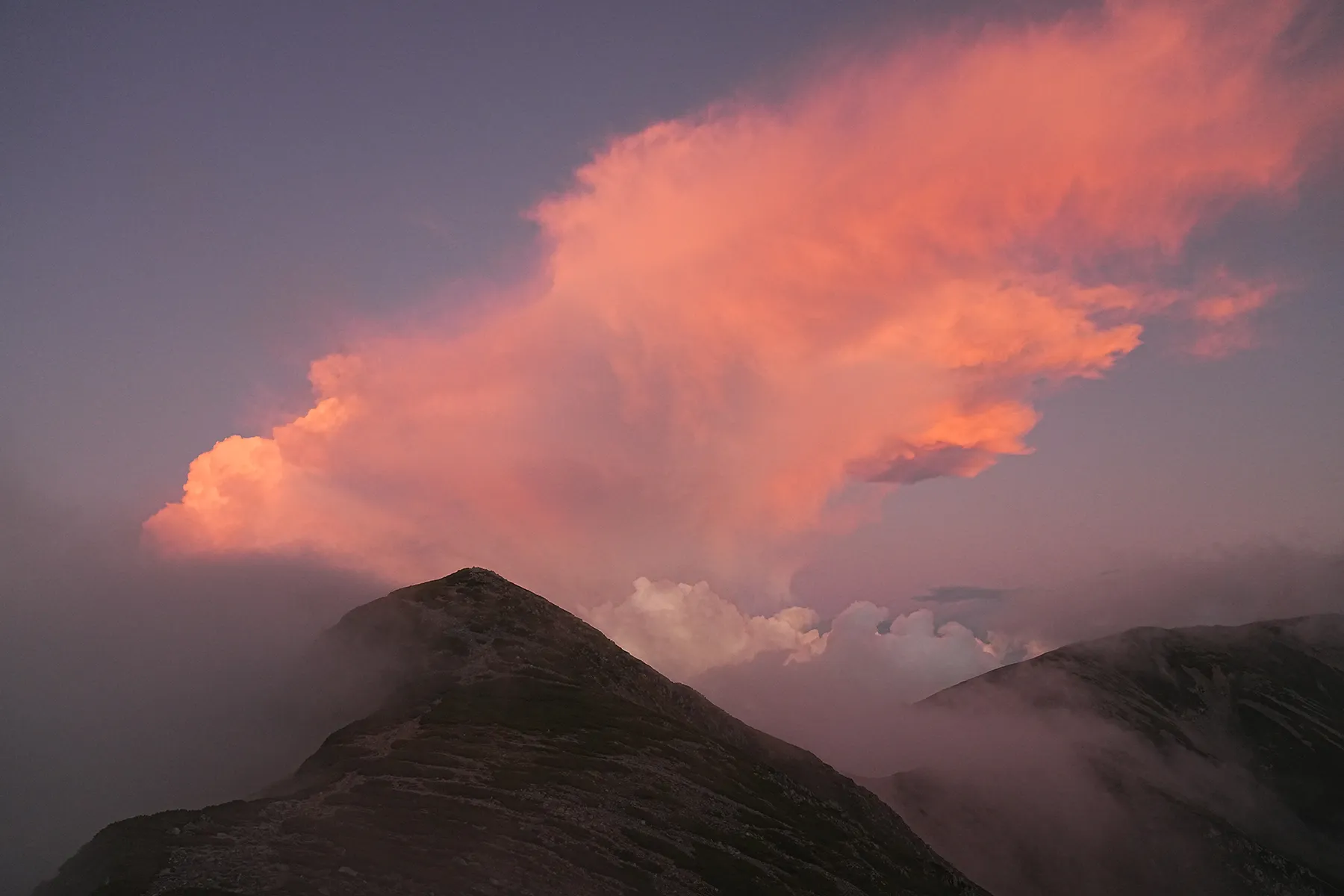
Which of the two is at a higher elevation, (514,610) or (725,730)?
(514,610)

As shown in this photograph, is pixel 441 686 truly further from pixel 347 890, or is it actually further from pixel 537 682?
pixel 347 890

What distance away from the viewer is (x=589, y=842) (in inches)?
3474

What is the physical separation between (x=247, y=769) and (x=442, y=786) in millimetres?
110310

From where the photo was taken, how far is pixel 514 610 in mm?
193000

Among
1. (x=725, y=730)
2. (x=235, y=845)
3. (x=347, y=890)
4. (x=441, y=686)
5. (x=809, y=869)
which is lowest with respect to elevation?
(x=809, y=869)

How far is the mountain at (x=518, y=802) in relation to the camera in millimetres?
65562

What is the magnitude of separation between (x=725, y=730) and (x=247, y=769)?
373ft

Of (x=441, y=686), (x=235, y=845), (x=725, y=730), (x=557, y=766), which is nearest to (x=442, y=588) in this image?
(x=441, y=686)

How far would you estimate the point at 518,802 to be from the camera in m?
94.7

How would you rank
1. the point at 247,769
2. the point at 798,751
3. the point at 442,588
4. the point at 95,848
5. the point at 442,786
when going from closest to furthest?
the point at 95,848 → the point at 442,786 → the point at 247,769 → the point at 798,751 → the point at 442,588

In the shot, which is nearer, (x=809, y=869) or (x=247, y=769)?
(x=809, y=869)

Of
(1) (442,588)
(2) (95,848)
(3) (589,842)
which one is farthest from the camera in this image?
(1) (442,588)

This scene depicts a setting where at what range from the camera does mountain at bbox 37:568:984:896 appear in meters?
65.6

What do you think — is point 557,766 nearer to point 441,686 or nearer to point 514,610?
point 441,686
